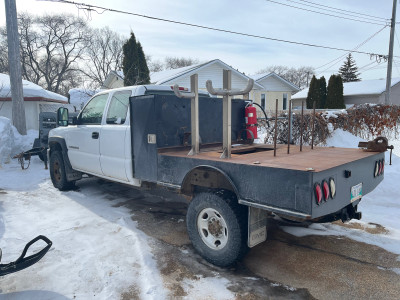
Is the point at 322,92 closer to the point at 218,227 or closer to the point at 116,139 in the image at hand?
the point at 116,139

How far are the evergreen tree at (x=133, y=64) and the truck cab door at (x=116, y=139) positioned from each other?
17.9 metres

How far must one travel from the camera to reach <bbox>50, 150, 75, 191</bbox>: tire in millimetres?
6621

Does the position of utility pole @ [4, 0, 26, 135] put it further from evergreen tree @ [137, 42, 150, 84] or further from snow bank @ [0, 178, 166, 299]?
evergreen tree @ [137, 42, 150, 84]

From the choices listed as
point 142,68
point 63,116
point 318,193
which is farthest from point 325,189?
point 142,68

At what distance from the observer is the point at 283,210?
2693 millimetres

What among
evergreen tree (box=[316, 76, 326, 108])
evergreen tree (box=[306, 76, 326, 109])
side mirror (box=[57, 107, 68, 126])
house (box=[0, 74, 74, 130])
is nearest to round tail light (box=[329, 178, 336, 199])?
side mirror (box=[57, 107, 68, 126])

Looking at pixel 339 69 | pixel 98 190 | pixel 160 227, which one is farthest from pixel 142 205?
pixel 339 69

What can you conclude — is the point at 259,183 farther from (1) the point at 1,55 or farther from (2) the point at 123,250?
(1) the point at 1,55

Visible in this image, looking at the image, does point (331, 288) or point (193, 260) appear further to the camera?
point (193, 260)

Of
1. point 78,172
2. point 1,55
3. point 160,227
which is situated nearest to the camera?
point 160,227

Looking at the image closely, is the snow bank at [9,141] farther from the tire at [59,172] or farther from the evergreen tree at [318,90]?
the evergreen tree at [318,90]

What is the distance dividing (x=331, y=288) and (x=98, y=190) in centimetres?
519

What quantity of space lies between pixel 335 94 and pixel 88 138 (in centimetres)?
2825

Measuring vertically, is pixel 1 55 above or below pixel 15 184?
above
